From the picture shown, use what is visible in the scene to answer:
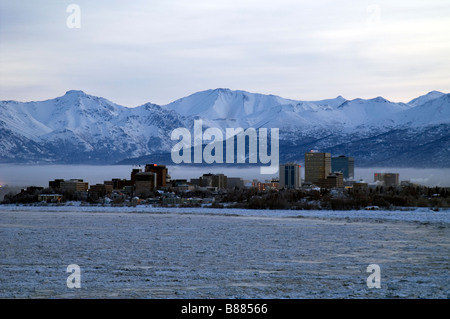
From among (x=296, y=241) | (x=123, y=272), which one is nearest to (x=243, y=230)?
(x=296, y=241)

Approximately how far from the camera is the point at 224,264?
3284 cm

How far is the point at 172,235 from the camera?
2018 inches

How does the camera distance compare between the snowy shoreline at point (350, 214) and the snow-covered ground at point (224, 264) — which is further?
the snowy shoreline at point (350, 214)

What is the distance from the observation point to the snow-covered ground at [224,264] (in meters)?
25.5

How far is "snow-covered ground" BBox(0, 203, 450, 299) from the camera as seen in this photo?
83.8 ft

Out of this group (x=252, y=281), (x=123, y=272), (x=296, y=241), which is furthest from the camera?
(x=296, y=241)

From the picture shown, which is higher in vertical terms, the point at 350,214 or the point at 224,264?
the point at 224,264

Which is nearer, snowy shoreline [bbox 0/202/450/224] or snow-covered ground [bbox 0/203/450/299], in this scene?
snow-covered ground [bbox 0/203/450/299]

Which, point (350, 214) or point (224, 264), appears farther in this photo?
point (350, 214)
